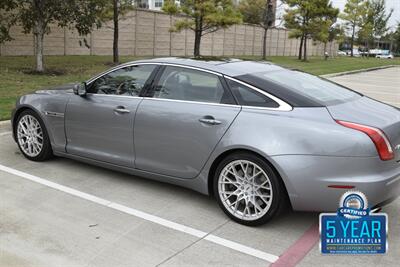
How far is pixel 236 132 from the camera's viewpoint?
404cm

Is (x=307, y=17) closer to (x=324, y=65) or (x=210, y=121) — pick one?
(x=324, y=65)

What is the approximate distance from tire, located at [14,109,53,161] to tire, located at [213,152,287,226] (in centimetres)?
251

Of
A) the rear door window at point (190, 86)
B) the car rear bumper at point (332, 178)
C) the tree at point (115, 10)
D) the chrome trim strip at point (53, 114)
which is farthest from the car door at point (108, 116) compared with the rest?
the tree at point (115, 10)

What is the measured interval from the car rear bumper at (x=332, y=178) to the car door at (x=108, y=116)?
1764mm

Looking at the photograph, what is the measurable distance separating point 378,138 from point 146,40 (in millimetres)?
29929

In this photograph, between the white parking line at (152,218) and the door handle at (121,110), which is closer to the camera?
the white parking line at (152,218)

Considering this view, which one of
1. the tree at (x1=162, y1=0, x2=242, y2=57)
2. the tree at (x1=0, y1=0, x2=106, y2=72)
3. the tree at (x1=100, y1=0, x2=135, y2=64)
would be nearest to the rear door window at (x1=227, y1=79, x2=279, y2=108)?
the tree at (x1=0, y1=0, x2=106, y2=72)

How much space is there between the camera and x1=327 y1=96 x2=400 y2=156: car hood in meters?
3.77

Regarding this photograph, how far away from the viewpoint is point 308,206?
3.82 metres

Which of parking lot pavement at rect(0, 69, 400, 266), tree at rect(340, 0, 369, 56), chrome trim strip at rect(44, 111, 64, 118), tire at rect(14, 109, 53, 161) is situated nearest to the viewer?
parking lot pavement at rect(0, 69, 400, 266)

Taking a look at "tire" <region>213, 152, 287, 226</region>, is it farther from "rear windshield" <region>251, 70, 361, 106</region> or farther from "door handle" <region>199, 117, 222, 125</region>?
"rear windshield" <region>251, 70, 361, 106</region>

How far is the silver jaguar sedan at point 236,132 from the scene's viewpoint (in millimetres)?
3670

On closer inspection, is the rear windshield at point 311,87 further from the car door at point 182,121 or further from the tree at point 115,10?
the tree at point 115,10
